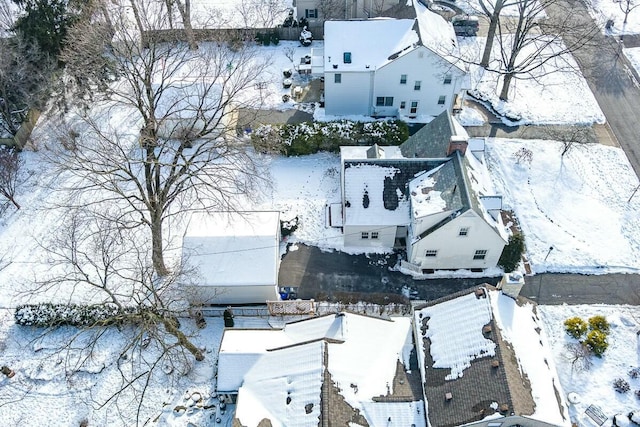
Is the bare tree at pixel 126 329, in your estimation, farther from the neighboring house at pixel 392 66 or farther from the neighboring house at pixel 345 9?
the neighboring house at pixel 345 9

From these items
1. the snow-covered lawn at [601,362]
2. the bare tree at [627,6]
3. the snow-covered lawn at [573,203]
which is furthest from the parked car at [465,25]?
the snow-covered lawn at [601,362]

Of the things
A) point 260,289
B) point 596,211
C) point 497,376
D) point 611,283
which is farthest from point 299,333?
point 596,211

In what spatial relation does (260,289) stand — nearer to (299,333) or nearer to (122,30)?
(299,333)

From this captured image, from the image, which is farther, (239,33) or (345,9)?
(345,9)

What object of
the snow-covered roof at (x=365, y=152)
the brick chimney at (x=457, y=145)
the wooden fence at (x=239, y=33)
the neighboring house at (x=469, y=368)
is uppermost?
the wooden fence at (x=239, y=33)

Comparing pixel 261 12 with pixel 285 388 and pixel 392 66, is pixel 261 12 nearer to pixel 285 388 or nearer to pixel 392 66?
pixel 392 66

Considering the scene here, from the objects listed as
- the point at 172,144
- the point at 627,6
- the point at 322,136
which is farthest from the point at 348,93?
the point at 627,6
